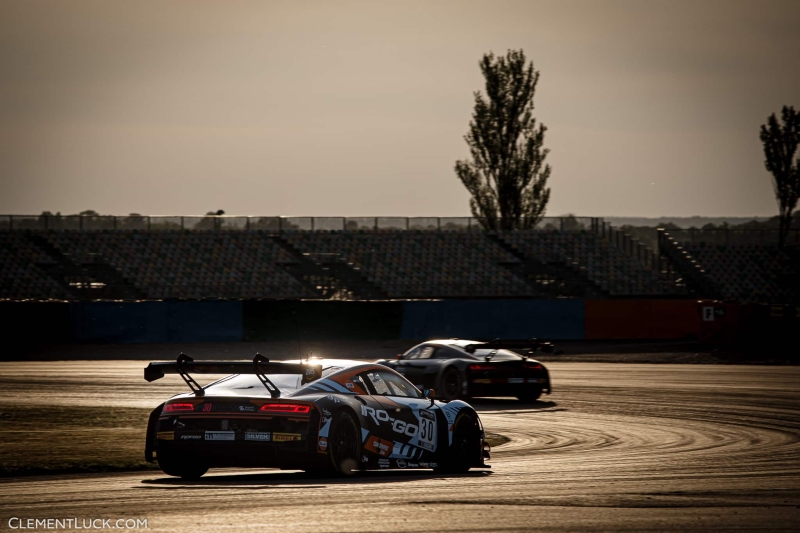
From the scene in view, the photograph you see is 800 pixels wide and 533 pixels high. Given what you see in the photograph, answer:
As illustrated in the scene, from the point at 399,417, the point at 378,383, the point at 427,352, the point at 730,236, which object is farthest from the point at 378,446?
the point at 730,236

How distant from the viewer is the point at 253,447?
33.2ft

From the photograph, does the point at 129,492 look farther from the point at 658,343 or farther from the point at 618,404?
the point at 658,343

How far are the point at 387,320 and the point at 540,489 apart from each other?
29729 mm

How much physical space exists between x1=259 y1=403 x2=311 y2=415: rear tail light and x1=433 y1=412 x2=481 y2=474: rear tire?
7.12ft

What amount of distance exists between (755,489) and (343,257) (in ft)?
130

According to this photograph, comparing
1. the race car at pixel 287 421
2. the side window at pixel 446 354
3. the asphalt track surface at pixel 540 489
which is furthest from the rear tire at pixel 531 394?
the race car at pixel 287 421

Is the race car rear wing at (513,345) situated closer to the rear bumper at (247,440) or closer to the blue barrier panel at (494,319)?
the rear bumper at (247,440)

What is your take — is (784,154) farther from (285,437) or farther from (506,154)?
(285,437)

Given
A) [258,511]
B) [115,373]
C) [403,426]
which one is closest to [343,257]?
[115,373]

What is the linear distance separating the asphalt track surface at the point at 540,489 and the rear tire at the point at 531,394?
237 cm

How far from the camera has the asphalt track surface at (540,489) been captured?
7793 mm

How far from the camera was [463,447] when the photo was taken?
12.0 metres

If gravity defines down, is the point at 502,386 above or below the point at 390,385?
below

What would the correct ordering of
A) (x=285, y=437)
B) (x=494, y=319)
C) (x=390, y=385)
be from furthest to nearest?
(x=494, y=319) → (x=390, y=385) → (x=285, y=437)
